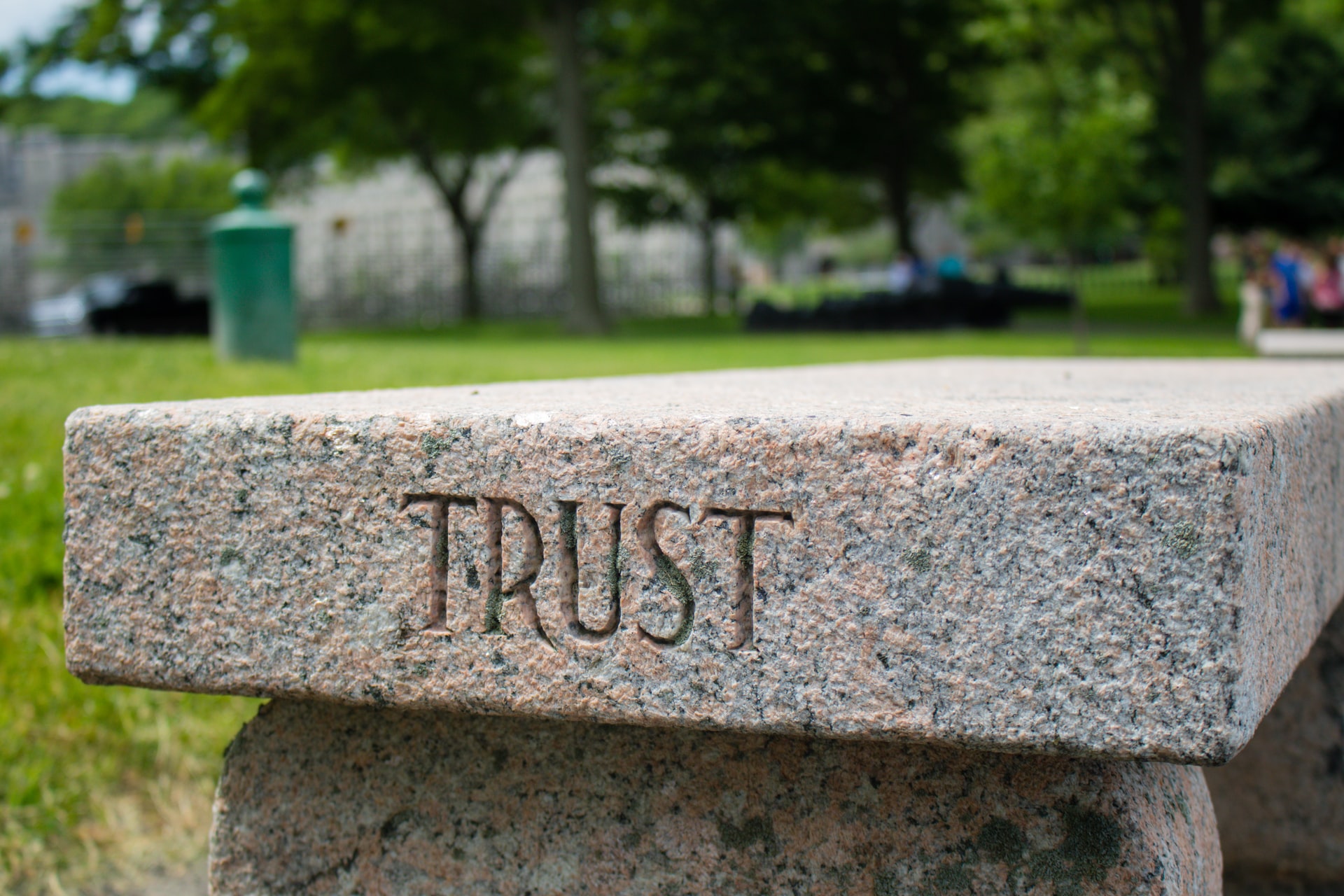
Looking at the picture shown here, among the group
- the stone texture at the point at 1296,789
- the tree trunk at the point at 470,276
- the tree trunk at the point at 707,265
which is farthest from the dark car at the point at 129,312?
the stone texture at the point at 1296,789

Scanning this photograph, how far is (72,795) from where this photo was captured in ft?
8.36

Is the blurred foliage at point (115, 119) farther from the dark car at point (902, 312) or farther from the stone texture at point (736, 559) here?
the stone texture at point (736, 559)

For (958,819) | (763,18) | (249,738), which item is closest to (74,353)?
(249,738)

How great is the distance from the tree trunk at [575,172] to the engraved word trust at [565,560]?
59.1 feet

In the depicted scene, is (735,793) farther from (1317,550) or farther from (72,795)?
(72,795)

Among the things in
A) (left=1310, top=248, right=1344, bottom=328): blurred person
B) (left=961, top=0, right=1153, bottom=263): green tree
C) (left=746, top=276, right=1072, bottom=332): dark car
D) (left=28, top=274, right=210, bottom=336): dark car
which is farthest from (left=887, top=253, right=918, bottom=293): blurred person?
(left=28, top=274, right=210, bottom=336): dark car

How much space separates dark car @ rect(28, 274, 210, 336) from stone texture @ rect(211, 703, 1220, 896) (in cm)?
2283

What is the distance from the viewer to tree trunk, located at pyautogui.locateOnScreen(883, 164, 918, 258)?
24.0 meters

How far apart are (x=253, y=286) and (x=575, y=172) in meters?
11.6

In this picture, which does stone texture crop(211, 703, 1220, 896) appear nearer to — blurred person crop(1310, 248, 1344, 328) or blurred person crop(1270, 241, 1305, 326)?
blurred person crop(1310, 248, 1344, 328)

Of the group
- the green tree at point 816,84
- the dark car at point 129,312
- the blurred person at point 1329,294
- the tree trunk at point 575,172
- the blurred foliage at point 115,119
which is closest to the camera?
the blurred person at point 1329,294

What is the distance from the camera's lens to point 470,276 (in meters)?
28.9

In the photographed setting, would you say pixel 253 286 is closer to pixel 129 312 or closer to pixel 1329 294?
pixel 1329 294

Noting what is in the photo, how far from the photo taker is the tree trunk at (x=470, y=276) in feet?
94.7
